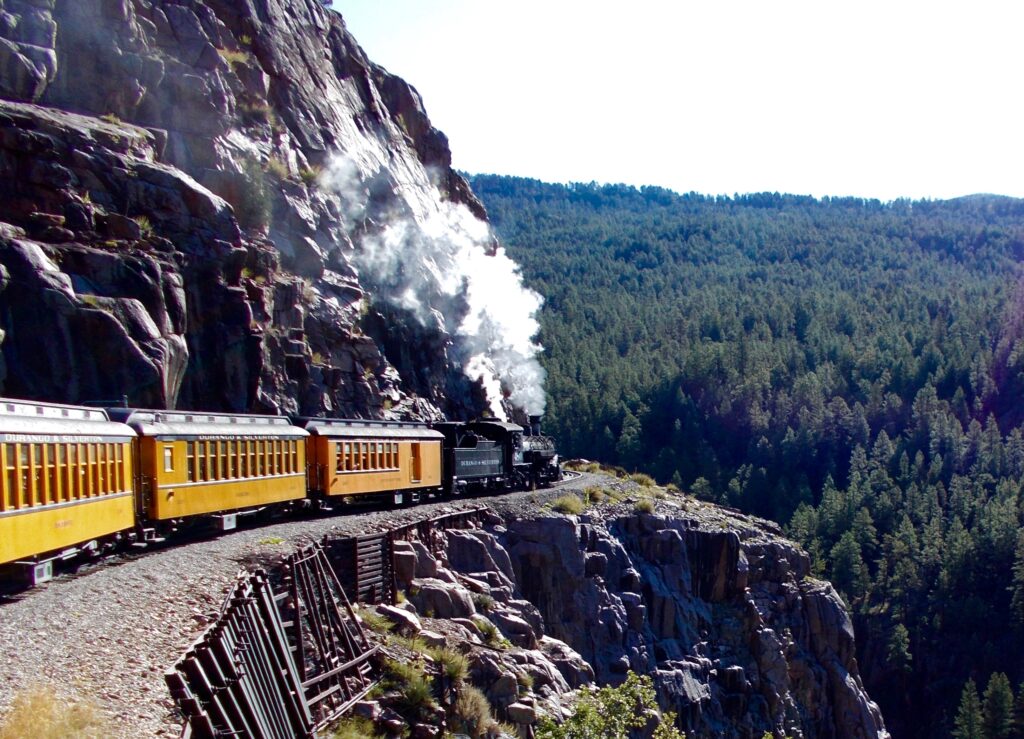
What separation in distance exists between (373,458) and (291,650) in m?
12.4

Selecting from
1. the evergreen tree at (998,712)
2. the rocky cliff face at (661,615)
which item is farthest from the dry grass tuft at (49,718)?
the evergreen tree at (998,712)

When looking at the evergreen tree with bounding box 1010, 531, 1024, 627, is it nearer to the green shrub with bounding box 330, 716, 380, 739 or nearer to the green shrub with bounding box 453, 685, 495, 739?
the green shrub with bounding box 453, 685, 495, 739

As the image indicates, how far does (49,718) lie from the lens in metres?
9.30

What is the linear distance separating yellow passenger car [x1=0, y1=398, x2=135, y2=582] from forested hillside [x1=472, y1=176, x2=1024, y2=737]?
54.2 meters

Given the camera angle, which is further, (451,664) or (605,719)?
(451,664)

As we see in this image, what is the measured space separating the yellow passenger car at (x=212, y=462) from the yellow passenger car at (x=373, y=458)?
2.23ft

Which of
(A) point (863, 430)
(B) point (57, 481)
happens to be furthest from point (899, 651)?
(B) point (57, 481)

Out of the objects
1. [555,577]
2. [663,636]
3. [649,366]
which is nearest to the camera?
[555,577]

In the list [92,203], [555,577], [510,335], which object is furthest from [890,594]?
[92,203]

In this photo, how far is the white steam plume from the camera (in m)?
45.8

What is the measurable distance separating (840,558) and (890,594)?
209 inches

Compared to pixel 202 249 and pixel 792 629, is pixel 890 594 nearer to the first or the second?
pixel 792 629

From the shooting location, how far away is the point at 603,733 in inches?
632

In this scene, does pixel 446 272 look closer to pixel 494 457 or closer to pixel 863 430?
pixel 494 457
